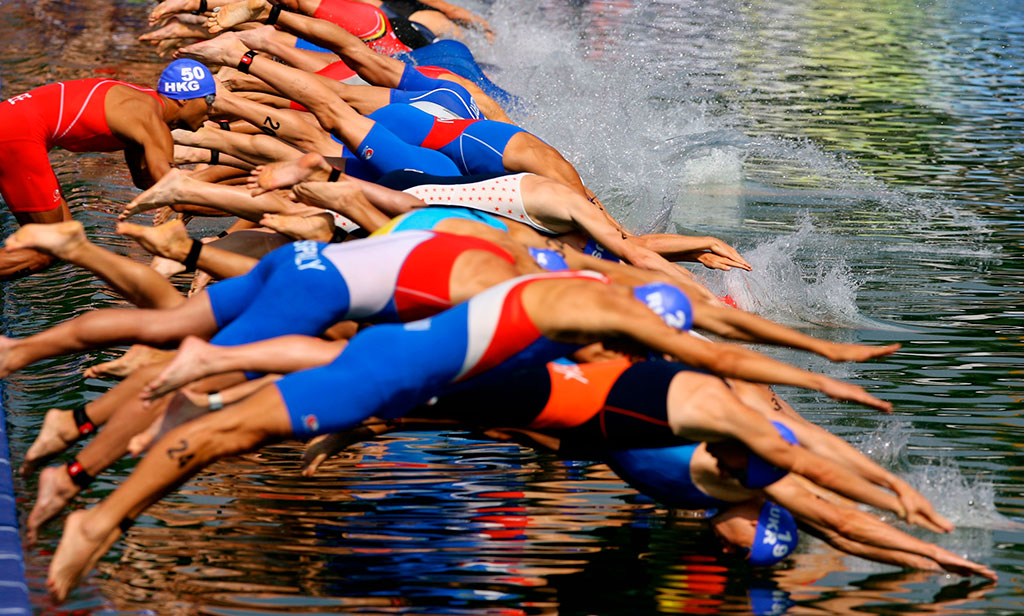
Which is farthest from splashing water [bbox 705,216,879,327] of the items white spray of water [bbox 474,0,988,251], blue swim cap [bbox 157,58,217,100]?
blue swim cap [bbox 157,58,217,100]

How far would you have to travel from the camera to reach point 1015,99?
11.9 metres

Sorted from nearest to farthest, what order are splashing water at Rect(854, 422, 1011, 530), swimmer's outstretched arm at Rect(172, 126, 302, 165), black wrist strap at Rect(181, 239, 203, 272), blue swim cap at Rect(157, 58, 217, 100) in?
1. splashing water at Rect(854, 422, 1011, 530)
2. black wrist strap at Rect(181, 239, 203, 272)
3. blue swim cap at Rect(157, 58, 217, 100)
4. swimmer's outstretched arm at Rect(172, 126, 302, 165)

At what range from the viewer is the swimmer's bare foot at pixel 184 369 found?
3816 millimetres

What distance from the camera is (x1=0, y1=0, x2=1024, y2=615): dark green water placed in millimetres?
4238

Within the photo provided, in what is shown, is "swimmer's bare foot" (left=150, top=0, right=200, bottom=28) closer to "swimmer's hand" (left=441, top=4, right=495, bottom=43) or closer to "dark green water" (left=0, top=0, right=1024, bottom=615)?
→ "dark green water" (left=0, top=0, right=1024, bottom=615)

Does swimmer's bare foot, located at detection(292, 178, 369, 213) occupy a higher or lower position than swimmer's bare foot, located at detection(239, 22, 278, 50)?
lower

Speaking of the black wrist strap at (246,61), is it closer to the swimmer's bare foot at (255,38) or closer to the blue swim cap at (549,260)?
the swimmer's bare foot at (255,38)

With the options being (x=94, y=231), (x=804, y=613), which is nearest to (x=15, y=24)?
(x=94, y=231)

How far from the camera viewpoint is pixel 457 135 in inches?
261

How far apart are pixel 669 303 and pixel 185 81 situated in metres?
3.55

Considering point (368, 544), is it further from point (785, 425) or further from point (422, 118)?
point (422, 118)

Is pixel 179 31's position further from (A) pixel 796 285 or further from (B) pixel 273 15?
(A) pixel 796 285

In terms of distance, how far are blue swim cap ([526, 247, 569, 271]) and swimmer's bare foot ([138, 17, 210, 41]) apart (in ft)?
14.0

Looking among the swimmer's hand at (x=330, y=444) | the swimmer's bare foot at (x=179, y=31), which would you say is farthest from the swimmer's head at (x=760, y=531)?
the swimmer's bare foot at (x=179, y=31)
